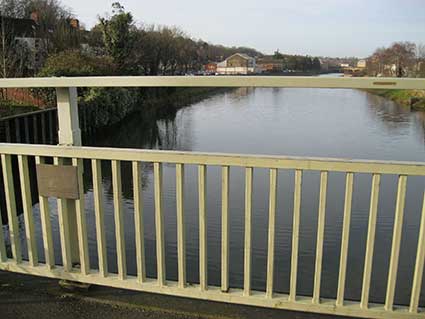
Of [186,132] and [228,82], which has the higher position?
[228,82]

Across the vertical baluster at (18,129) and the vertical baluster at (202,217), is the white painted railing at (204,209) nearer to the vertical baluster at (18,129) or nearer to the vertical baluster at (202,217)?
the vertical baluster at (202,217)

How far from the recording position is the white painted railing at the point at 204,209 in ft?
6.17

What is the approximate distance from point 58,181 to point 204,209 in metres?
0.81

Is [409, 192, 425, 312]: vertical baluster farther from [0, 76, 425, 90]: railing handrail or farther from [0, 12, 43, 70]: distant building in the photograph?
[0, 12, 43, 70]: distant building

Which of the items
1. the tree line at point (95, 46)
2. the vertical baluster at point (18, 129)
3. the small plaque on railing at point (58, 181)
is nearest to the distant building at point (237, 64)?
the tree line at point (95, 46)

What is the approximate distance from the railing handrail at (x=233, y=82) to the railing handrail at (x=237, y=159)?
0.32 meters

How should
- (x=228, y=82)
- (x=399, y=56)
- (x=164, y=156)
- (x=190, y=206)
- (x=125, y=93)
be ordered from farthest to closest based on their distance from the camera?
(x=399, y=56)
(x=125, y=93)
(x=190, y=206)
(x=164, y=156)
(x=228, y=82)

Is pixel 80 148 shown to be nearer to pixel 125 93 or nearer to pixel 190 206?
pixel 190 206

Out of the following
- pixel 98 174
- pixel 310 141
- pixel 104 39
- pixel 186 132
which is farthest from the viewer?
pixel 104 39

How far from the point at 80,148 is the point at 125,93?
19.9m

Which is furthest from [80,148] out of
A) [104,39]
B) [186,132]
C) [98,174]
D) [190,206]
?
[104,39]

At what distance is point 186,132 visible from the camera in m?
17.3

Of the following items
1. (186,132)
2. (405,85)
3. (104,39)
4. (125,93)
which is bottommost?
(186,132)

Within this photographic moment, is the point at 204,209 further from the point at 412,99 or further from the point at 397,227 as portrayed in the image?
the point at 412,99
